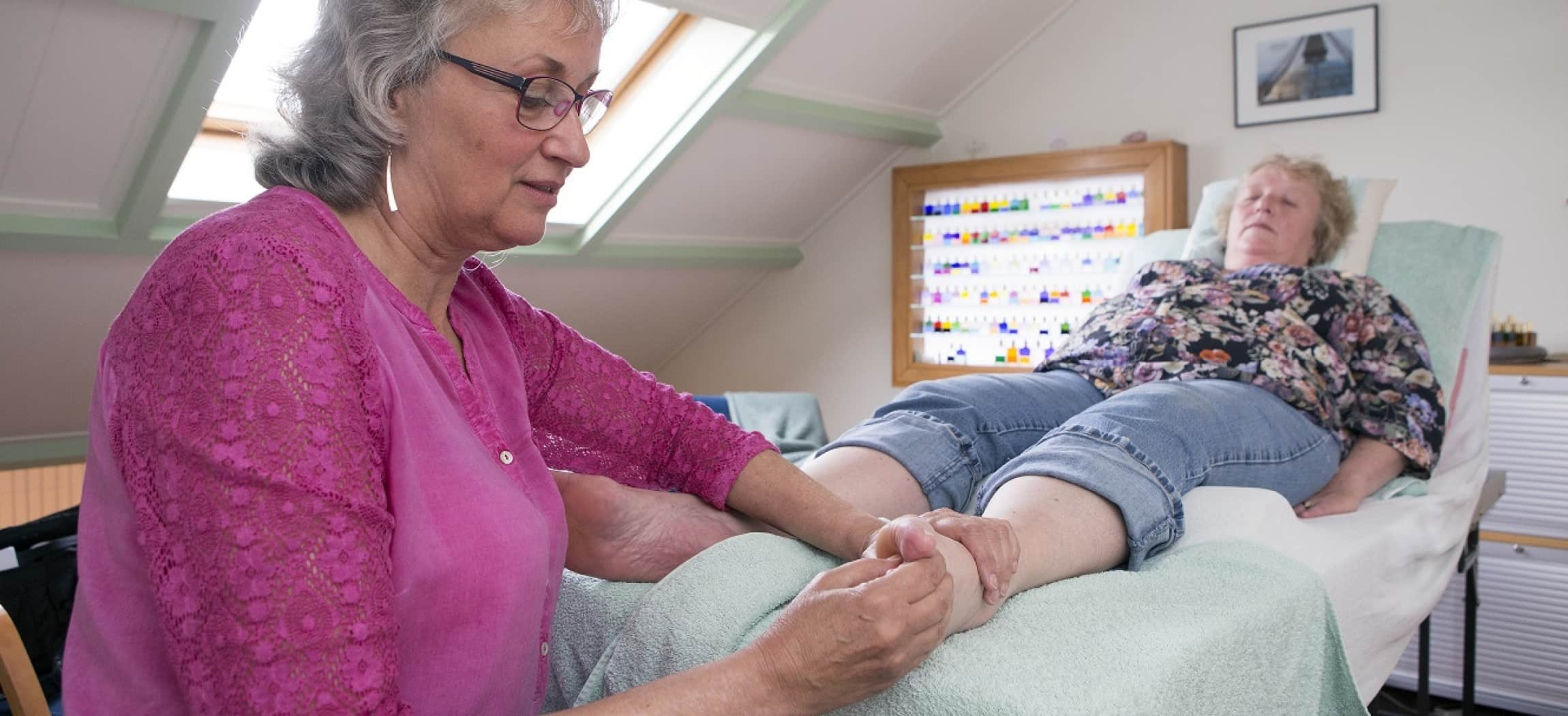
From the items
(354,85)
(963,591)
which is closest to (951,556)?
(963,591)

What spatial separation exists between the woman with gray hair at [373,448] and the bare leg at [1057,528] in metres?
0.15

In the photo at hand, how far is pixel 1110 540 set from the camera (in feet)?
3.89

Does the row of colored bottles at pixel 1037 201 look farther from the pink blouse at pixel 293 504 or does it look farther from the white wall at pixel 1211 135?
the pink blouse at pixel 293 504

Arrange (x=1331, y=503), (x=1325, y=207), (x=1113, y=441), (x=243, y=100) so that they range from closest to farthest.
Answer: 1. (x=1113, y=441)
2. (x=1331, y=503)
3. (x=1325, y=207)
4. (x=243, y=100)

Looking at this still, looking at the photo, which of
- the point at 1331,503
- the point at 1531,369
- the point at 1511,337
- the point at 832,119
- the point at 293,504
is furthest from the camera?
the point at 832,119

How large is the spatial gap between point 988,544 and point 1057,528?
0.56ft

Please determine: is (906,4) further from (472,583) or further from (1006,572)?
(472,583)

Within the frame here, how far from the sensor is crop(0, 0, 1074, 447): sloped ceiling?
6.97ft

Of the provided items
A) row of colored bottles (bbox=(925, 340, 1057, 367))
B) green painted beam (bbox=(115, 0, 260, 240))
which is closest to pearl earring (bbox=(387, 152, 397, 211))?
green painted beam (bbox=(115, 0, 260, 240))

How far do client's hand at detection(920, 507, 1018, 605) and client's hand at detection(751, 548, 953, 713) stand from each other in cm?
11

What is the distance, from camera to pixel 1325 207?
219cm

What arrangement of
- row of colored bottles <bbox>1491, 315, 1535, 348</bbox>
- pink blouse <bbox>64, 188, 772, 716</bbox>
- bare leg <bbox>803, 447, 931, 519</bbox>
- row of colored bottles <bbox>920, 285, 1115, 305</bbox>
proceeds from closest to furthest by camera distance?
pink blouse <bbox>64, 188, 772, 716</bbox> < bare leg <bbox>803, 447, 931, 519</bbox> < row of colored bottles <bbox>1491, 315, 1535, 348</bbox> < row of colored bottles <bbox>920, 285, 1115, 305</bbox>

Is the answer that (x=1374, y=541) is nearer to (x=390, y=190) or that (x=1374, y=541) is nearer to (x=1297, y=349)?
(x=1297, y=349)

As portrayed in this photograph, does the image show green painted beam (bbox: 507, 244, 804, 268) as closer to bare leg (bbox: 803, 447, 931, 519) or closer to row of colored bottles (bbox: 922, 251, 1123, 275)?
row of colored bottles (bbox: 922, 251, 1123, 275)
